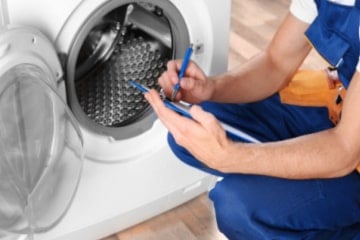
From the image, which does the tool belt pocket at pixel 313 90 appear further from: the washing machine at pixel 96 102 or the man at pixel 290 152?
the washing machine at pixel 96 102

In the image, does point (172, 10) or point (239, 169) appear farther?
point (172, 10)

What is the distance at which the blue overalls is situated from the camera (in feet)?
3.89

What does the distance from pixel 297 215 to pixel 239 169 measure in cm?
14

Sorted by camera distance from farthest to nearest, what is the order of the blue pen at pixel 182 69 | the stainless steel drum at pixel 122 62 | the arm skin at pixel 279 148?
the stainless steel drum at pixel 122 62 → the blue pen at pixel 182 69 → the arm skin at pixel 279 148

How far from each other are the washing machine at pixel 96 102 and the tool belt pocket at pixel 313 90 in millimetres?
203

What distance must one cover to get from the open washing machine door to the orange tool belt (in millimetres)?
514

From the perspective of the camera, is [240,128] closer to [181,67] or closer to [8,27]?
[181,67]

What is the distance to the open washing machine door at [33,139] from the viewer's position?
117 cm

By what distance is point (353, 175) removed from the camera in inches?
Result: 49.7

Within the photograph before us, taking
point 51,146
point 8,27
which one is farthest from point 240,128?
point 8,27

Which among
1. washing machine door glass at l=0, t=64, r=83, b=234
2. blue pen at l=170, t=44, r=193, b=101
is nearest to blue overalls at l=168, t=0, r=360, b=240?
blue pen at l=170, t=44, r=193, b=101

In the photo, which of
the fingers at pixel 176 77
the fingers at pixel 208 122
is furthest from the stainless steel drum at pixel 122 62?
the fingers at pixel 208 122

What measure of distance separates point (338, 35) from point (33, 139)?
65 cm

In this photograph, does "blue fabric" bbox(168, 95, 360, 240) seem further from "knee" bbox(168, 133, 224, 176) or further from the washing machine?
the washing machine
